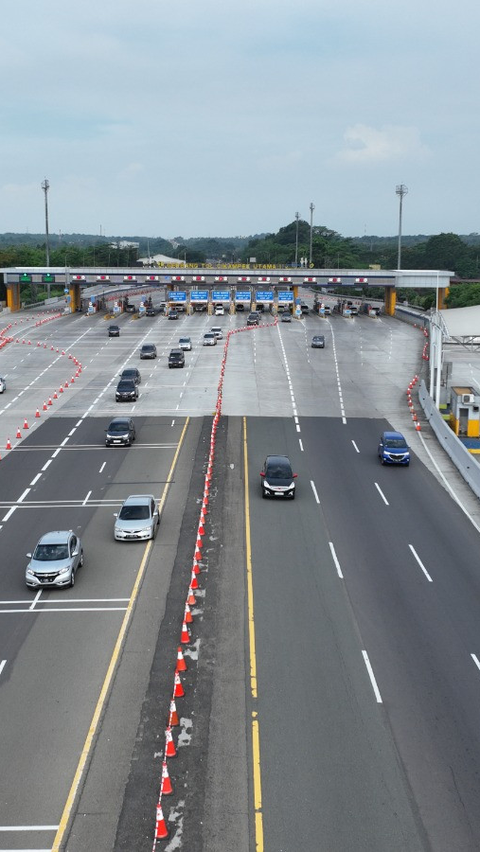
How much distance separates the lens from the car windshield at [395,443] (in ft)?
138

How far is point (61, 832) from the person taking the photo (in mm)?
14805

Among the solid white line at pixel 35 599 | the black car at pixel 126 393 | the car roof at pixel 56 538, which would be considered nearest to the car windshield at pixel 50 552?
the car roof at pixel 56 538

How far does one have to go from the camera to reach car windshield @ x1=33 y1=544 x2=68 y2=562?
26484 millimetres

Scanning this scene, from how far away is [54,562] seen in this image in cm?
2623

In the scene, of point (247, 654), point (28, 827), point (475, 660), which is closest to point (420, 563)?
point (475, 660)

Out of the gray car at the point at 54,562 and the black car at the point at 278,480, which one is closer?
the gray car at the point at 54,562

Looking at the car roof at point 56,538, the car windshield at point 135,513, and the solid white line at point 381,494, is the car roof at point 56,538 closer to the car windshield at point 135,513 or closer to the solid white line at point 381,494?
the car windshield at point 135,513

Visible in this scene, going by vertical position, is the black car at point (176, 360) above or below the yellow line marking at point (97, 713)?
above

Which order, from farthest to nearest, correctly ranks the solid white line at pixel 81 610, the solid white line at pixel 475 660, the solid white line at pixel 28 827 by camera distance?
the solid white line at pixel 81 610 < the solid white line at pixel 475 660 < the solid white line at pixel 28 827

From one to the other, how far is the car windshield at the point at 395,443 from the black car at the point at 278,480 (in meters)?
7.43

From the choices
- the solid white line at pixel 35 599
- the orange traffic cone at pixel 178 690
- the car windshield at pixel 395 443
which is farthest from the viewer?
the car windshield at pixel 395 443

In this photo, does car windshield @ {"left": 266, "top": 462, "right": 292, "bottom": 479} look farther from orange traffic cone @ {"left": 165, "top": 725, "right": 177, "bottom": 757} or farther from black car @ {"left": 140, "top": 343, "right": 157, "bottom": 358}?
black car @ {"left": 140, "top": 343, "right": 157, "bottom": 358}

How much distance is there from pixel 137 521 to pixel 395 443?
16.4m

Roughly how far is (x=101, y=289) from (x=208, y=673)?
160m
